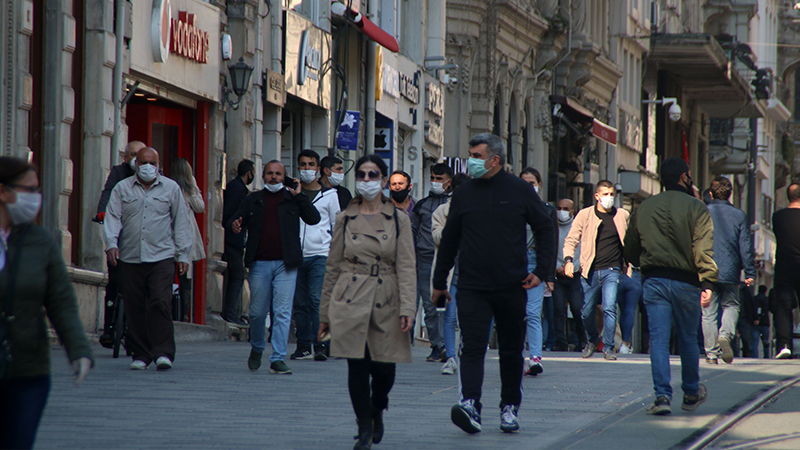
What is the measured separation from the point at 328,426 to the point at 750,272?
6.62m

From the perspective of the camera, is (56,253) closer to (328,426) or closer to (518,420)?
Result: (328,426)

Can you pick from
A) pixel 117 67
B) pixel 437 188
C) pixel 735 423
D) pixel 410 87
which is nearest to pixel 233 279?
pixel 117 67

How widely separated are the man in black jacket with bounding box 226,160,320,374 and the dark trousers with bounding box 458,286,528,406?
343 centimetres

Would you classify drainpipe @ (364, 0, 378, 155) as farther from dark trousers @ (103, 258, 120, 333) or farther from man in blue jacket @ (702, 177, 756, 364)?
dark trousers @ (103, 258, 120, 333)

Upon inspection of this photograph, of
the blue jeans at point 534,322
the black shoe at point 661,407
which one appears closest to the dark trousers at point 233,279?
the blue jeans at point 534,322

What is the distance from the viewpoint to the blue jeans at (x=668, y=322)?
8.84 m

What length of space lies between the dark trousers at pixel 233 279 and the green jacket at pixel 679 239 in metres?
7.94

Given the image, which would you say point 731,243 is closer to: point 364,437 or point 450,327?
point 450,327

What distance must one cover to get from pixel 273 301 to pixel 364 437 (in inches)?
173

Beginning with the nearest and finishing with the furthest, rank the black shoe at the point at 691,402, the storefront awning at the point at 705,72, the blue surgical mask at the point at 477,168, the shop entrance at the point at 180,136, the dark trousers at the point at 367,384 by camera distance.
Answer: the dark trousers at the point at 367,384 < the blue surgical mask at the point at 477,168 < the black shoe at the point at 691,402 < the shop entrance at the point at 180,136 < the storefront awning at the point at 705,72

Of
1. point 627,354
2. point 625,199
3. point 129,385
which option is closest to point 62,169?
point 129,385

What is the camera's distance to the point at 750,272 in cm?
1326

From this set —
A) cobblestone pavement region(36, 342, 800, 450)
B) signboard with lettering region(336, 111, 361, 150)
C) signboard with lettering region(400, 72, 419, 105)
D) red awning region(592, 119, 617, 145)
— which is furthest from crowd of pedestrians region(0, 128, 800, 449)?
red awning region(592, 119, 617, 145)

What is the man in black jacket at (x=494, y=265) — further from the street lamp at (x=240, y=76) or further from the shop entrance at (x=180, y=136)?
the street lamp at (x=240, y=76)
